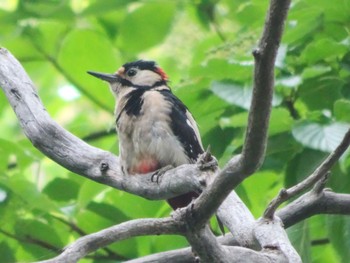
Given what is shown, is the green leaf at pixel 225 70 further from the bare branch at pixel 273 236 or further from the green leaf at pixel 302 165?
the bare branch at pixel 273 236

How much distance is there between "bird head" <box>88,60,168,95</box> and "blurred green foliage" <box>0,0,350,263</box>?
123mm

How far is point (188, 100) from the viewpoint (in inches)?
217

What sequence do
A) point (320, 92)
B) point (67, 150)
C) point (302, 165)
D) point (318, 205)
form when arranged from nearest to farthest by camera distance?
point (318, 205), point (67, 150), point (302, 165), point (320, 92)

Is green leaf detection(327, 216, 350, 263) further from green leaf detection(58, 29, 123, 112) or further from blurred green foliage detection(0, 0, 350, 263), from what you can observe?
green leaf detection(58, 29, 123, 112)

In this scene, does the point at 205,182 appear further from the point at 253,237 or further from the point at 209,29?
the point at 209,29

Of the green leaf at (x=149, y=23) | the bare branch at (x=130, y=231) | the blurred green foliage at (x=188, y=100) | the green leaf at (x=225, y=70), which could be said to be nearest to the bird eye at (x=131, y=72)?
the blurred green foliage at (x=188, y=100)

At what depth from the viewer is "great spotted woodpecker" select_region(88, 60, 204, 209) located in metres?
4.86

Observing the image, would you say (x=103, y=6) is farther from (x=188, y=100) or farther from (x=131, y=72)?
(x=188, y=100)

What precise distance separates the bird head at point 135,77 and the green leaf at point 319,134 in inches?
35.1

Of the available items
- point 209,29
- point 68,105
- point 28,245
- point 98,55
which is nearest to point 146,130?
point 28,245

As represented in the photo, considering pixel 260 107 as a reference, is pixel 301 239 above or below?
above

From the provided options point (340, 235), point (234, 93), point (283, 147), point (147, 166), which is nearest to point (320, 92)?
point (283, 147)

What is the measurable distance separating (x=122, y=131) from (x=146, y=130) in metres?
0.11

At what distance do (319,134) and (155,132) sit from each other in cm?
73
